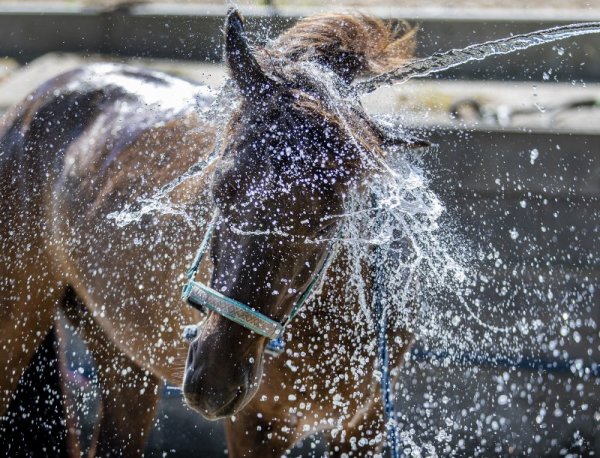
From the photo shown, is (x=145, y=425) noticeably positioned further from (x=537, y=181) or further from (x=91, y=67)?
(x=537, y=181)

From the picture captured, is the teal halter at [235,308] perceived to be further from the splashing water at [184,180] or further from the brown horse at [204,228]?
the splashing water at [184,180]

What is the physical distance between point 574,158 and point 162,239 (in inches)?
101

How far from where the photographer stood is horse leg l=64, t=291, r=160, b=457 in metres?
3.47

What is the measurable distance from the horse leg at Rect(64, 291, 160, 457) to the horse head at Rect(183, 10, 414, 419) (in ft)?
4.76

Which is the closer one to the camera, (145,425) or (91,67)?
(145,425)

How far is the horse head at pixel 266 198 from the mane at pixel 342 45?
31cm

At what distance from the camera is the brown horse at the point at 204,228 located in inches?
80.9

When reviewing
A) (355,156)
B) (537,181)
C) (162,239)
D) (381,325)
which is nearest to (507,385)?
(537,181)

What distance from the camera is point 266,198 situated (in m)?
2.03

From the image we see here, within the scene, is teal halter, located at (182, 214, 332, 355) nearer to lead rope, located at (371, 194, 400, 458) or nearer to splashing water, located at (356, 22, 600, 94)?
lead rope, located at (371, 194, 400, 458)

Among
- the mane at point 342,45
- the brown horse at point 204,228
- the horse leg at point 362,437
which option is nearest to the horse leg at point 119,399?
the brown horse at point 204,228

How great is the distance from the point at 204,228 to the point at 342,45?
78 centimetres

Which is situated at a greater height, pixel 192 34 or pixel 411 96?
pixel 192 34

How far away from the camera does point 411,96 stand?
5027 mm
